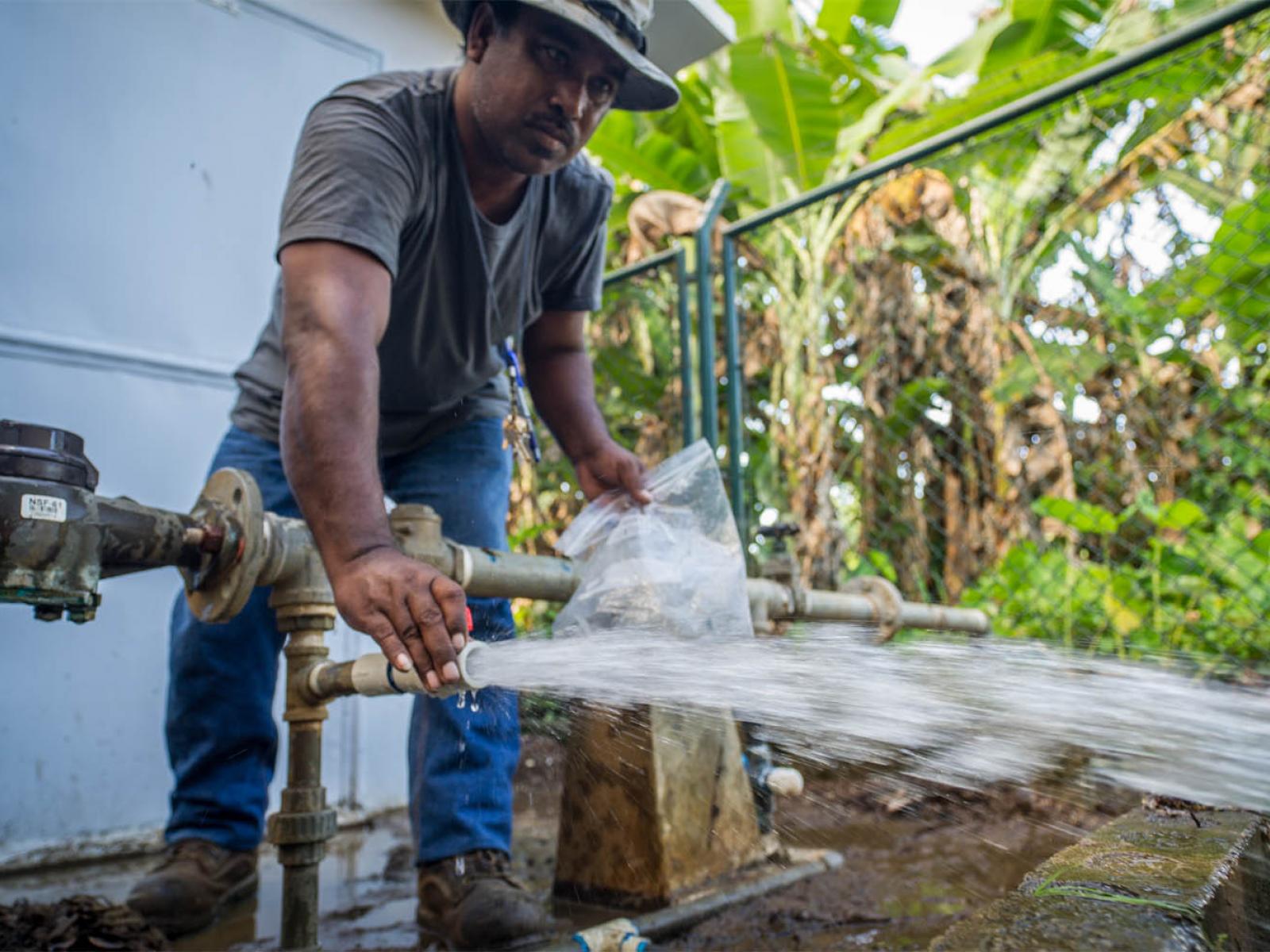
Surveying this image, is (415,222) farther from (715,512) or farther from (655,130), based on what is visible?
(655,130)

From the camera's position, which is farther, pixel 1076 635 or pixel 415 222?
pixel 1076 635

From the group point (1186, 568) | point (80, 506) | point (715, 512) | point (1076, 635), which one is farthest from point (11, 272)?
point (1186, 568)

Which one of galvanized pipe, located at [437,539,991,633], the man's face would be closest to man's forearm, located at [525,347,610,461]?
galvanized pipe, located at [437,539,991,633]

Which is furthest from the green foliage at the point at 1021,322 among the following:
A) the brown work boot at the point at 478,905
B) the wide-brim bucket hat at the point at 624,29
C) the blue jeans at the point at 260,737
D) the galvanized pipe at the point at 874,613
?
the brown work boot at the point at 478,905

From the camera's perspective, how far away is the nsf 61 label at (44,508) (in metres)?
1.30

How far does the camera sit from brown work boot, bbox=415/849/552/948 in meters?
1.80

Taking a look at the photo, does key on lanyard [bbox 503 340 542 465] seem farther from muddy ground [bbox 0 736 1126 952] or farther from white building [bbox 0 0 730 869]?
white building [bbox 0 0 730 869]

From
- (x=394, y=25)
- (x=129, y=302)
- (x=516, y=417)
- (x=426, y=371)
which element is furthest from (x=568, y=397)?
(x=394, y=25)

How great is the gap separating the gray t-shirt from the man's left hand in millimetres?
282

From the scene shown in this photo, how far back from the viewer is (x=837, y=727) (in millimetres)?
1516

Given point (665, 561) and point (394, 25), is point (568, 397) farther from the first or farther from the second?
point (394, 25)

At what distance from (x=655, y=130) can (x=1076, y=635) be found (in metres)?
4.26

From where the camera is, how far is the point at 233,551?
155 cm

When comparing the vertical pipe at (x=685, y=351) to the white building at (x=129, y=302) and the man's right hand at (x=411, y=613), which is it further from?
the man's right hand at (x=411, y=613)
